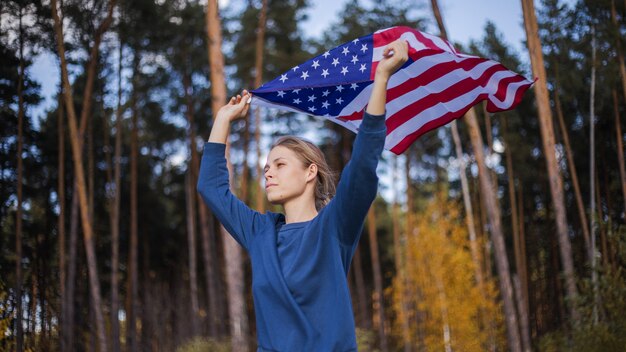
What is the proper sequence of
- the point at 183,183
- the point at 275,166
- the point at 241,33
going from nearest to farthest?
1. the point at 275,166
2. the point at 241,33
3. the point at 183,183

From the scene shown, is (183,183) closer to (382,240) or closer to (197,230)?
(197,230)

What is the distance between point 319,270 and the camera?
2061mm

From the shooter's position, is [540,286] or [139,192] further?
[139,192]

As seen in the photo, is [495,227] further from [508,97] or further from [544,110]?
[508,97]

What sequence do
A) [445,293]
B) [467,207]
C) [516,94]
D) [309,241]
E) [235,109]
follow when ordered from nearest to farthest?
[309,241]
[235,109]
[516,94]
[445,293]
[467,207]

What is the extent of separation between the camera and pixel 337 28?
20719mm

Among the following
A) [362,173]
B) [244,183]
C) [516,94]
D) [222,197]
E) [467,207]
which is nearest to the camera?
[362,173]

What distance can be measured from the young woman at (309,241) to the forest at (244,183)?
4693mm

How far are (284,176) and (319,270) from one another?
→ 417mm

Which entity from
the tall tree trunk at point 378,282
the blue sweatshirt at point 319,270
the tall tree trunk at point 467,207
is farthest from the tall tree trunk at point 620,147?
the blue sweatshirt at point 319,270

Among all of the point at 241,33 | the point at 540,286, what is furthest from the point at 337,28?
the point at 540,286

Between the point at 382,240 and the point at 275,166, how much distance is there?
26.7m

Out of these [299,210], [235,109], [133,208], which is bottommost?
[299,210]

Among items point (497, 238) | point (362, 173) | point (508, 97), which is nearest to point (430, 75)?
point (508, 97)
